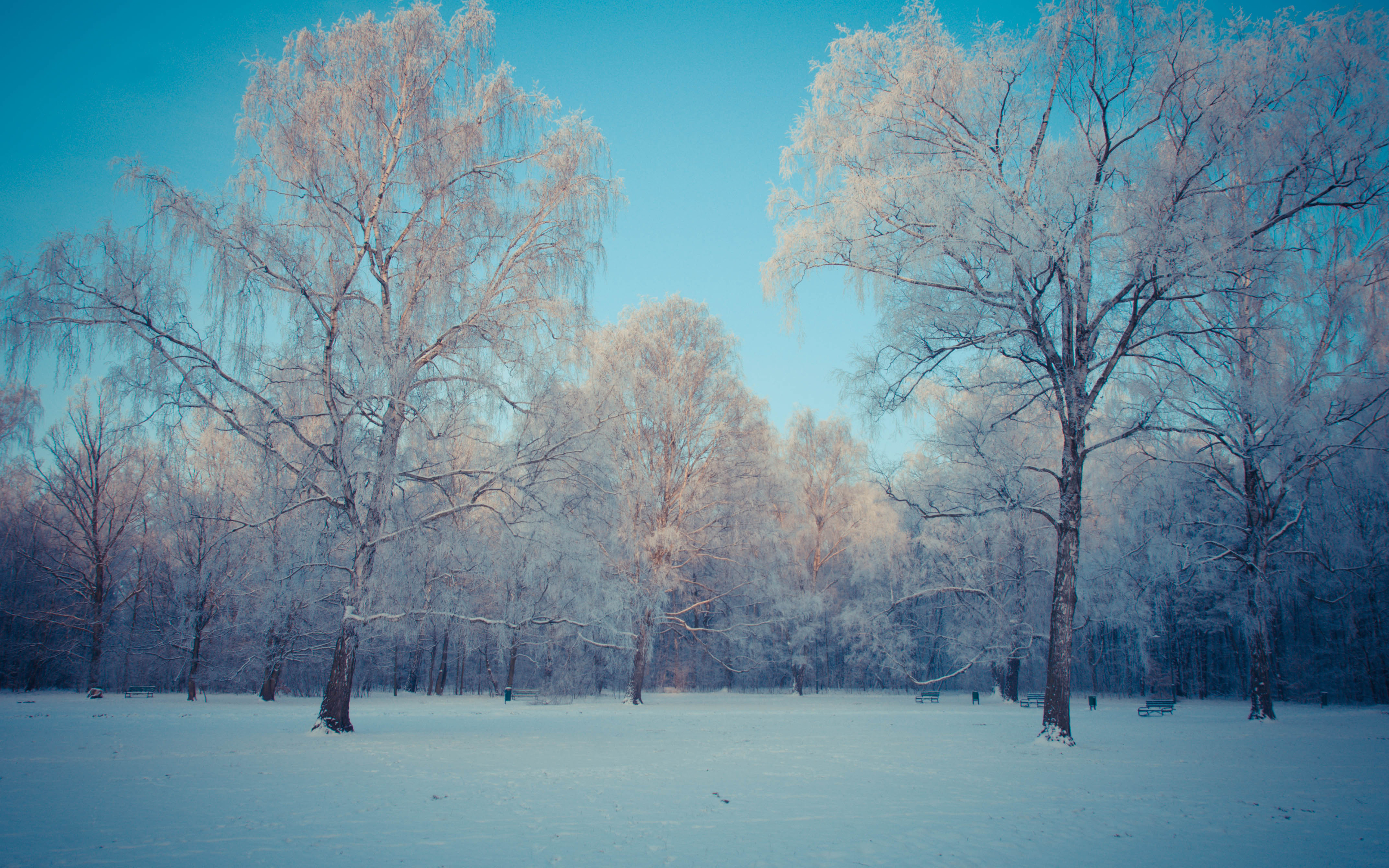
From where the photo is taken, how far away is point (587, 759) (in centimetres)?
916

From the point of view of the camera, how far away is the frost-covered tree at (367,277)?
33.4ft

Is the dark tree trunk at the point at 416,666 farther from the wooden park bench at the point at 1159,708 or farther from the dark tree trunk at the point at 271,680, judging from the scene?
the wooden park bench at the point at 1159,708

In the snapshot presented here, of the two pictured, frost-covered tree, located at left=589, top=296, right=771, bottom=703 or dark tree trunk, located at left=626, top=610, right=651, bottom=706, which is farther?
frost-covered tree, located at left=589, top=296, right=771, bottom=703

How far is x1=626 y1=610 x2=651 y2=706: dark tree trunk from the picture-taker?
73.1 feet

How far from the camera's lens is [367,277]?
11867mm

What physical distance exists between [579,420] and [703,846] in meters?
8.36

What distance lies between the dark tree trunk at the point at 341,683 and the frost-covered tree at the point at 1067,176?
938cm

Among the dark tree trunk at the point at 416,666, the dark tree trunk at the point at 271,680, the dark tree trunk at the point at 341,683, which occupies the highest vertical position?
the dark tree trunk at the point at 341,683

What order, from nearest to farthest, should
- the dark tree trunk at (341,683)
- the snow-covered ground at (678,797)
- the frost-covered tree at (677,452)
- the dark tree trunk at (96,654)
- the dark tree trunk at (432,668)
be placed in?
the snow-covered ground at (678,797) < the dark tree trunk at (341,683) < the dark tree trunk at (96,654) < the frost-covered tree at (677,452) < the dark tree trunk at (432,668)

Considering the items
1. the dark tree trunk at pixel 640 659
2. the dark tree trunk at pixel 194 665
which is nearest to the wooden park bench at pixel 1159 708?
the dark tree trunk at pixel 640 659

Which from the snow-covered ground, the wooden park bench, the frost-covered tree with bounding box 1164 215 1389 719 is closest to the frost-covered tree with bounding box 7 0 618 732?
the snow-covered ground

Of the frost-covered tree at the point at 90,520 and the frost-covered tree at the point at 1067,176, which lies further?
the frost-covered tree at the point at 90,520

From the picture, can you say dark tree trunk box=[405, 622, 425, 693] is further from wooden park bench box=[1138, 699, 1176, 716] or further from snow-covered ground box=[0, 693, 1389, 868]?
wooden park bench box=[1138, 699, 1176, 716]

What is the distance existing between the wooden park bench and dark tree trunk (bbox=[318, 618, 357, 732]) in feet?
68.5
